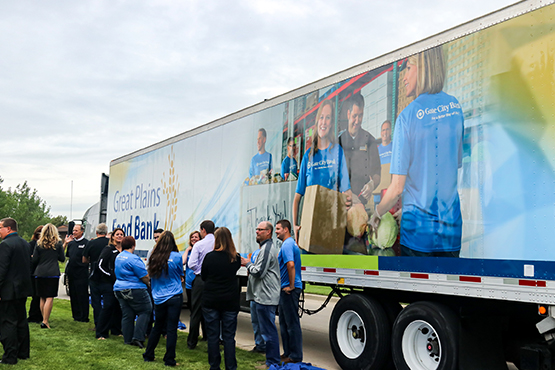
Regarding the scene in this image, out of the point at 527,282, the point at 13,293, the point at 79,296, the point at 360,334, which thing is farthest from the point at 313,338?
the point at 527,282

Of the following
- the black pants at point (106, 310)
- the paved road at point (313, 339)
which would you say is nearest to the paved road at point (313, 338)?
the paved road at point (313, 339)

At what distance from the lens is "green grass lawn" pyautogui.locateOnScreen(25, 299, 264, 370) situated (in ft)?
23.2

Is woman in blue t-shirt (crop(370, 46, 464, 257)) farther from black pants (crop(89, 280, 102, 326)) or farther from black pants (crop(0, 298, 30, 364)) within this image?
black pants (crop(89, 280, 102, 326))

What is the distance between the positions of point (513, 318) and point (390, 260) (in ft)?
4.89

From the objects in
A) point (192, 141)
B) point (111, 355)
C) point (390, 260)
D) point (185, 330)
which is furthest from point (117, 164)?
point (390, 260)

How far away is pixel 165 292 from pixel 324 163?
9.36 feet

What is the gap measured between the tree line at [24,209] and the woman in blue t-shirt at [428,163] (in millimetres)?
65873

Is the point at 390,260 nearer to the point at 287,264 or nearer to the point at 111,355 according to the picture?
the point at 287,264

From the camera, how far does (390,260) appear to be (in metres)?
6.52

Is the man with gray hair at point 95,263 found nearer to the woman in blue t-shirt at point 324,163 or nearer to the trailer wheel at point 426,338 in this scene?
the woman in blue t-shirt at point 324,163

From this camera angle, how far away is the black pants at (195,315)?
28.1 feet

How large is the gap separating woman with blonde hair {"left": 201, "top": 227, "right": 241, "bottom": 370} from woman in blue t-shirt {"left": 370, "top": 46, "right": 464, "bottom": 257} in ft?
6.43

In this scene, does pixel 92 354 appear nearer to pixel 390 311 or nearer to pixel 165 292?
pixel 165 292

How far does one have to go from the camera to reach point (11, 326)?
691 cm
